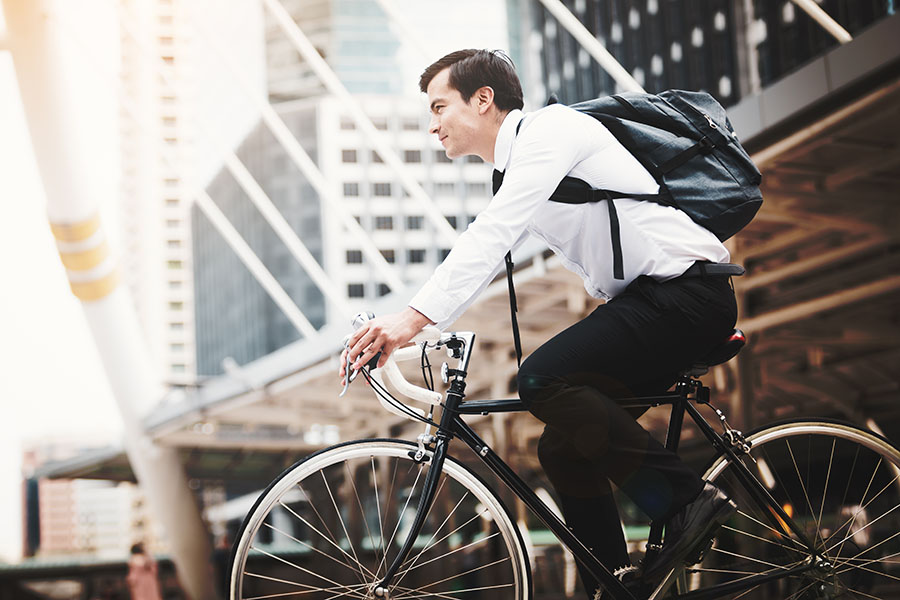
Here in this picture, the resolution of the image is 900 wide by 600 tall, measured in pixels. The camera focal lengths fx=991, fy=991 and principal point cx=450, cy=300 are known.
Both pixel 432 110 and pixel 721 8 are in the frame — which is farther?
pixel 721 8

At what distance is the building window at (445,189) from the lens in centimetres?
8150

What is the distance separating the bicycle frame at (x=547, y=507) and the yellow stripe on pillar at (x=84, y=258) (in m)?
16.7

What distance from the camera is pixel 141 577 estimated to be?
12539 millimetres

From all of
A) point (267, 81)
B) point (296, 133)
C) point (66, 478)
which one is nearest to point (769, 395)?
point (66, 478)

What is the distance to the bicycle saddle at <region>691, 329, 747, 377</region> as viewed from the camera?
2.59m

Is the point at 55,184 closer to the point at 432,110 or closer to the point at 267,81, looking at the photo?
the point at 432,110

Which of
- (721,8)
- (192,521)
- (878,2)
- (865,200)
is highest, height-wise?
(721,8)

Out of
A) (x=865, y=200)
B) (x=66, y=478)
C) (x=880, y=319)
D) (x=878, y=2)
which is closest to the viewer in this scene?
(x=865, y=200)

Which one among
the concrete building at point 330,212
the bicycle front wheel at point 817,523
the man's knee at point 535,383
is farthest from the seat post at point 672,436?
the concrete building at point 330,212

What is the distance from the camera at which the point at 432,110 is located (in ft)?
8.93

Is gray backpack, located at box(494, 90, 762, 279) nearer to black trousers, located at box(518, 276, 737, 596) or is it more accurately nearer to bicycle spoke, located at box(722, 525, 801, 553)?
black trousers, located at box(518, 276, 737, 596)

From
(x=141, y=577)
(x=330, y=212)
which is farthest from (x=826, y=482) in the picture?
(x=330, y=212)

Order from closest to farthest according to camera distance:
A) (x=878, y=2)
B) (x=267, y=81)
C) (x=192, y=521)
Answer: (x=192, y=521), (x=878, y=2), (x=267, y=81)

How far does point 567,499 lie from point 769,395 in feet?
53.4
